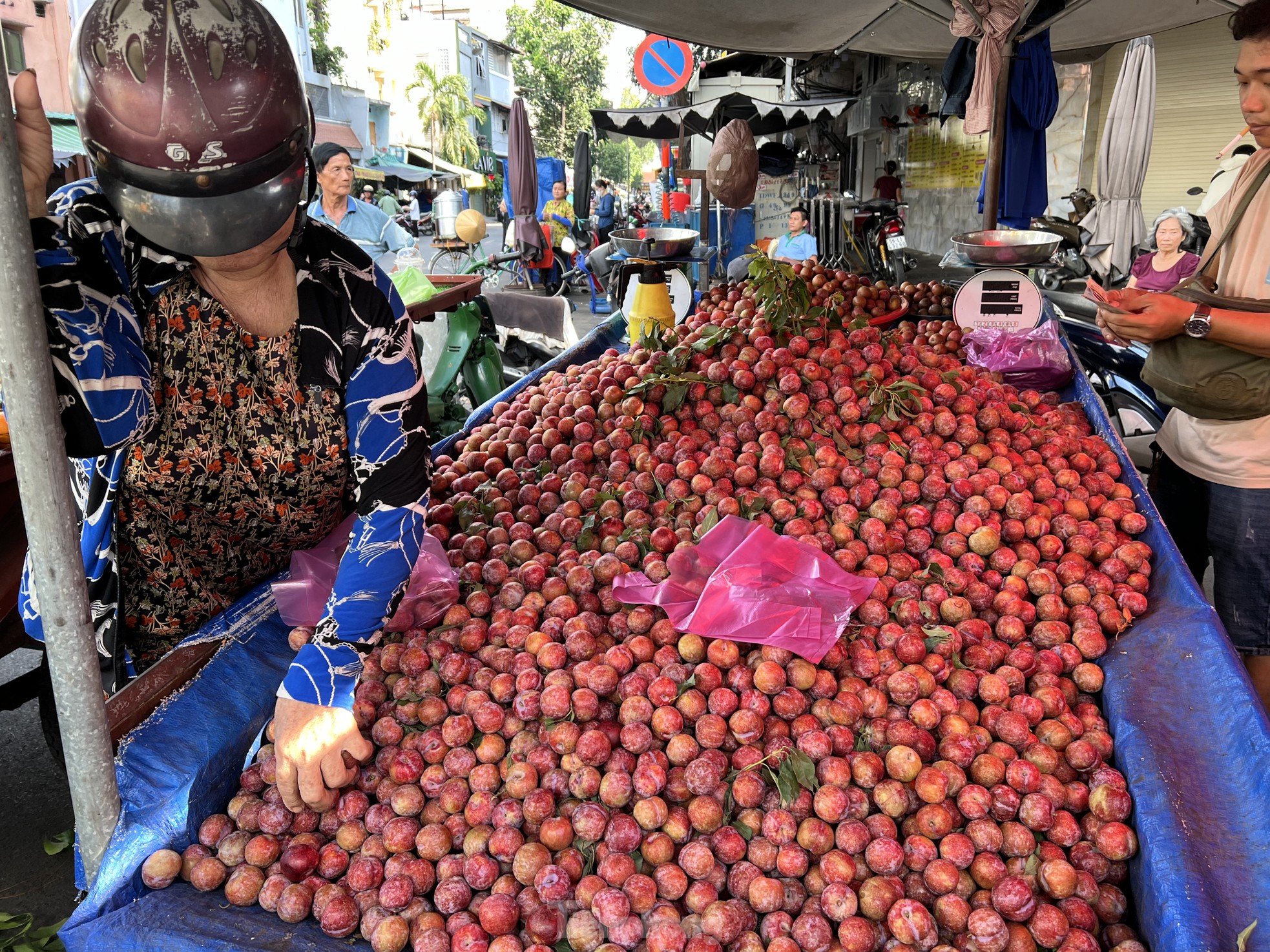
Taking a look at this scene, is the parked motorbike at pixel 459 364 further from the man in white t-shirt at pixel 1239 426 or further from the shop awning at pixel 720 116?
the shop awning at pixel 720 116

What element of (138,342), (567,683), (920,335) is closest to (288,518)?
(138,342)

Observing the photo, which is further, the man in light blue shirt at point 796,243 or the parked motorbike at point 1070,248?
the parked motorbike at point 1070,248

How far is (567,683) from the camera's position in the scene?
1.52 m

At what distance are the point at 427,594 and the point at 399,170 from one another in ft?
104

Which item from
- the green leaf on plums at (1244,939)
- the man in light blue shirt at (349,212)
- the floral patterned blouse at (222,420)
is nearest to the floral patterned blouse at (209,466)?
the floral patterned blouse at (222,420)

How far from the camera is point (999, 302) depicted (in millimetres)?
3146

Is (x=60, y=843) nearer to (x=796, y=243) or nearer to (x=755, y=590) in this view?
(x=755, y=590)

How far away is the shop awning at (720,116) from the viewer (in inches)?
408

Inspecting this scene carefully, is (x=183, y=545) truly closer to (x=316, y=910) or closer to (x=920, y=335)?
(x=316, y=910)

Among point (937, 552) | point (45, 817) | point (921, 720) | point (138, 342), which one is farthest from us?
point (45, 817)

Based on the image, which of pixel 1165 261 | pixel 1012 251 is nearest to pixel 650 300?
pixel 1012 251

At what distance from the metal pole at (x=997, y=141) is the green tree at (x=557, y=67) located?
33.6m

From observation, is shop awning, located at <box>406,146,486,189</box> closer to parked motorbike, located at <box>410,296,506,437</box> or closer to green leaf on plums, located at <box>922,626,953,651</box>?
parked motorbike, located at <box>410,296,506,437</box>

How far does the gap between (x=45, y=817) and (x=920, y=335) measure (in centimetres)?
353
